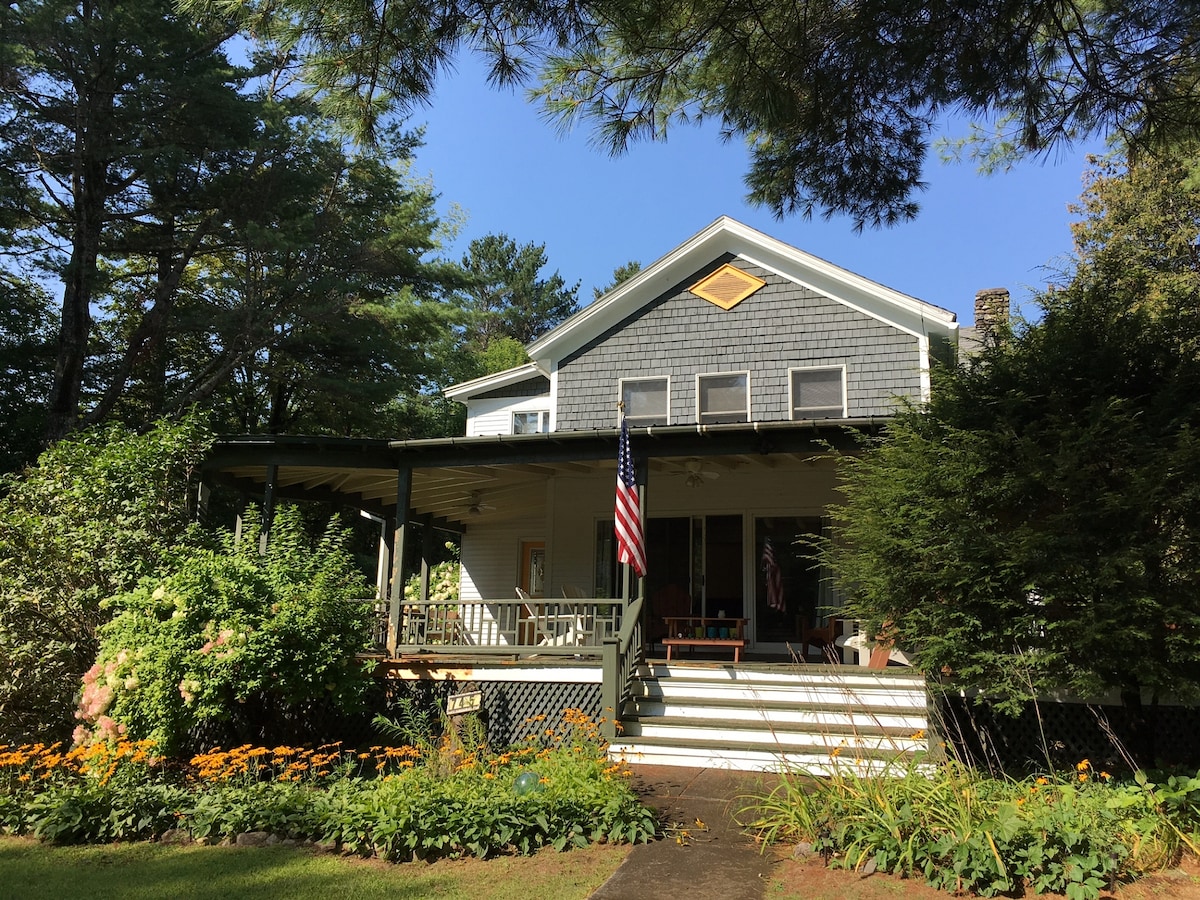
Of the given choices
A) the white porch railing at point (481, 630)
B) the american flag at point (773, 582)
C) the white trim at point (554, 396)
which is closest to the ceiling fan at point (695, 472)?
the american flag at point (773, 582)

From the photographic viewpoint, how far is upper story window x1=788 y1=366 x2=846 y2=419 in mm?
13188

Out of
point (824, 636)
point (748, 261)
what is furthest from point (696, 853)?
point (748, 261)

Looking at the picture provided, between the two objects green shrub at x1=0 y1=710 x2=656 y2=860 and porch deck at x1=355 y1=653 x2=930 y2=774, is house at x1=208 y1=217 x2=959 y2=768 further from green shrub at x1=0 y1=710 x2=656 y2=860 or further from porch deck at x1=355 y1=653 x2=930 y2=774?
green shrub at x1=0 y1=710 x2=656 y2=860

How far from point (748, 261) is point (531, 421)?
5.68m

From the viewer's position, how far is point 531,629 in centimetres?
1429

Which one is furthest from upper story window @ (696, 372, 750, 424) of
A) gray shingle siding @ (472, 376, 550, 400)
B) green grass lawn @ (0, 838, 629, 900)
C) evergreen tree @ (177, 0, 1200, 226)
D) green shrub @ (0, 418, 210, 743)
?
green grass lawn @ (0, 838, 629, 900)

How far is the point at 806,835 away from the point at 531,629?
30.7 ft

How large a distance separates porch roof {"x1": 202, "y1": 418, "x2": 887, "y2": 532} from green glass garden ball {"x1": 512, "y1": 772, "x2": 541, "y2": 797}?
464 cm

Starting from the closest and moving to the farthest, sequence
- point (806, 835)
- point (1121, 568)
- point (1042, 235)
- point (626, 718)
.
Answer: point (806, 835), point (1121, 568), point (626, 718), point (1042, 235)

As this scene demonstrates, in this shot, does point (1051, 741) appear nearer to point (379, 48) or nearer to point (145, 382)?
point (379, 48)

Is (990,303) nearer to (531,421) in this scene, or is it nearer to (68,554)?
(531,421)

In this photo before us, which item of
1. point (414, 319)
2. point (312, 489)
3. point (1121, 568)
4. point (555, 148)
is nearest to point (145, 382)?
point (414, 319)

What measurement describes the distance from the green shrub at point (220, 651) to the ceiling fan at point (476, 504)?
5.60 meters

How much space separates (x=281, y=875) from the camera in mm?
5246
